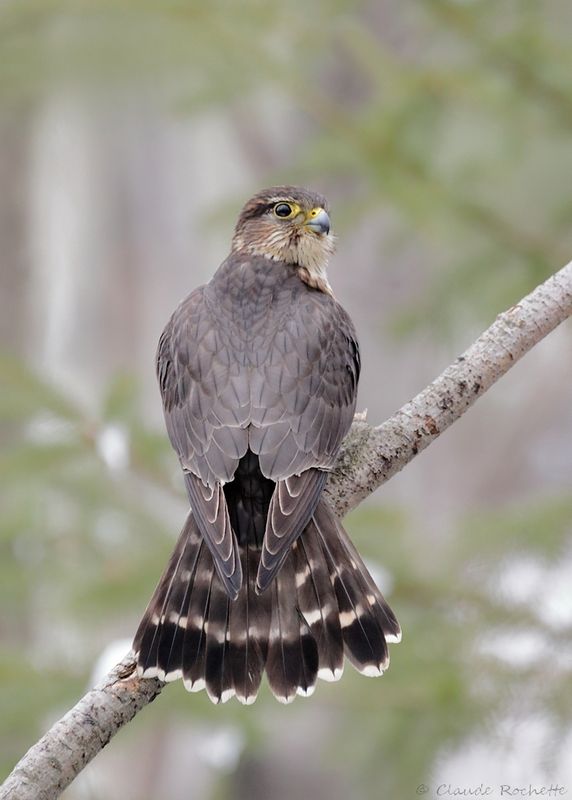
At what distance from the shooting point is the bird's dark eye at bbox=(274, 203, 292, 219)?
4.42m

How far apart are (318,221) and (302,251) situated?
12 centimetres

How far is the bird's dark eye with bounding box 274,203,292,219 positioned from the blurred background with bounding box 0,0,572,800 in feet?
3.29

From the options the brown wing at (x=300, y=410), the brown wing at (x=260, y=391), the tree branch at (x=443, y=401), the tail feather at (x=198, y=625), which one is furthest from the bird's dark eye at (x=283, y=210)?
the tail feather at (x=198, y=625)

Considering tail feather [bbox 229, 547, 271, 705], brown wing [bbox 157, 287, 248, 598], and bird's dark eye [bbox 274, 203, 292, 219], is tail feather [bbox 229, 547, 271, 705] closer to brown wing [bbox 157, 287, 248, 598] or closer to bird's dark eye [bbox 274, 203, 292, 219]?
brown wing [bbox 157, 287, 248, 598]

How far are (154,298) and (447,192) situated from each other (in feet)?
25.8

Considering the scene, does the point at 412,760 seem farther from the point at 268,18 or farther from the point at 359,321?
the point at 359,321

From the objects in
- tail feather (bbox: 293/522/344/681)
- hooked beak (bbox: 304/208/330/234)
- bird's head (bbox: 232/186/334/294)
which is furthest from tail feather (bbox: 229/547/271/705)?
hooked beak (bbox: 304/208/330/234)

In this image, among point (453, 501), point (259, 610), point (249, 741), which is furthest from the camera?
point (453, 501)

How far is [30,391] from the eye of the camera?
16.4ft

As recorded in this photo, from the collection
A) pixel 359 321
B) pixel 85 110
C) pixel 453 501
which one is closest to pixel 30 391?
pixel 359 321

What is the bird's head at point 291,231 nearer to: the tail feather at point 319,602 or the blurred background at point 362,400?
the blurred background at point 362,400

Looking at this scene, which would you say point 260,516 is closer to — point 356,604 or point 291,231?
point 356,604

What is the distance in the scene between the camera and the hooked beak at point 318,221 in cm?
433

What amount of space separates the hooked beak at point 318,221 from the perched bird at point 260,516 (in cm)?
48
